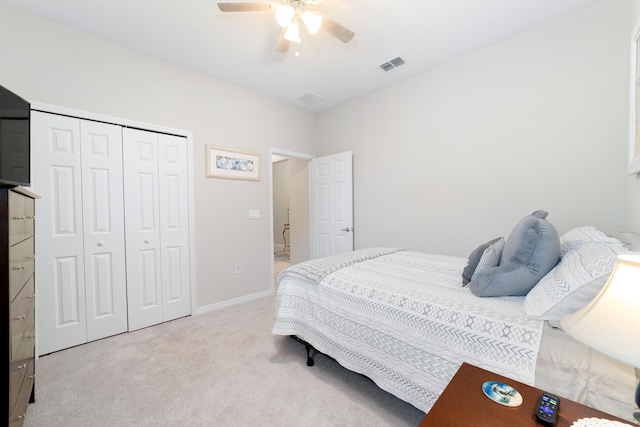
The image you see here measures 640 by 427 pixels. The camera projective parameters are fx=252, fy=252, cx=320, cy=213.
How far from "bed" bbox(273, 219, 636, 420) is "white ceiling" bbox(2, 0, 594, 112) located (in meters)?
1.96

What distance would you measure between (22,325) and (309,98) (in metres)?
3.61

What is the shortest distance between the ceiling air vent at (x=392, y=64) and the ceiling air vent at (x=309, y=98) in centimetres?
106

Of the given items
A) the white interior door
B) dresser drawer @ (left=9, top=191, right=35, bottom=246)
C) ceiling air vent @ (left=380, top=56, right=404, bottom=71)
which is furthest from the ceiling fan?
the white interior door

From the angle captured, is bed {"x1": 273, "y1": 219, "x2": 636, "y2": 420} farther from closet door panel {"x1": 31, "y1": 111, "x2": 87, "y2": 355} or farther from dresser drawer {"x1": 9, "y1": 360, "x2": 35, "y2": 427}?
closet door panel {"x1": 31, "y1": 111, "x2": 87, "y2": 355}

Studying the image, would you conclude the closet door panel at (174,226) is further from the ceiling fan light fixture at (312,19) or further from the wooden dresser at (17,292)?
the ceiling fan light fixture at (312,19)

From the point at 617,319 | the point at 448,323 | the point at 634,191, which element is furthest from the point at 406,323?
the point at 634,191

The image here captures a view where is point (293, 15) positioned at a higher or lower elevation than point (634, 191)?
higher

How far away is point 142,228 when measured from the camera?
2.62 metres

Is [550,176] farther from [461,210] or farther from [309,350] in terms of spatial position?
[309,350]

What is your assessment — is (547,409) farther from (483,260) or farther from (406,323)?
(483,260)

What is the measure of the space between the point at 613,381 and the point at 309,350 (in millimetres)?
1630

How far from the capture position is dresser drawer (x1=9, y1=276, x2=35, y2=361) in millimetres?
1094

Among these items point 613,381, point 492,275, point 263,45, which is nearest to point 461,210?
point 492,275

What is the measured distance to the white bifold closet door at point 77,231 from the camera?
83.0 inches
